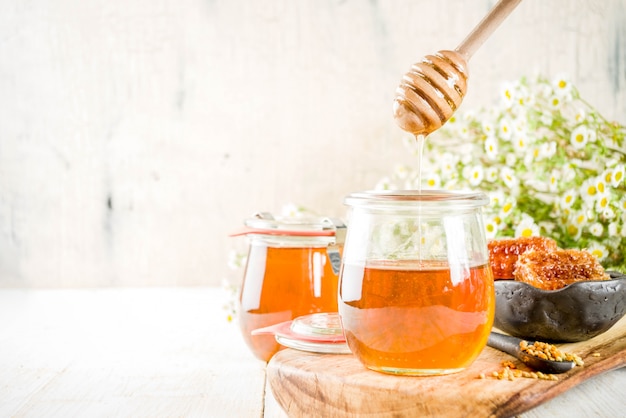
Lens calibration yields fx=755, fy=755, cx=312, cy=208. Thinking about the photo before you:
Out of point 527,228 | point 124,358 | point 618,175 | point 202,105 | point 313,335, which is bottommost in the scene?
point 124,358

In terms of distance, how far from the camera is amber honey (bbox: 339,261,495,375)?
2.67 feet

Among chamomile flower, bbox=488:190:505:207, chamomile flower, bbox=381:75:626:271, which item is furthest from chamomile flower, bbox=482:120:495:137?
chamomile flower, bbox=488:190:505:207

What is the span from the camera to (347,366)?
890 millimetres

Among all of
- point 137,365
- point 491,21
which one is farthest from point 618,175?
point 137,365

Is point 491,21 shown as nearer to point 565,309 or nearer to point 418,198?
point 418,198

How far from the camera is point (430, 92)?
2.89ft

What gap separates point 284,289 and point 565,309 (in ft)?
1.27

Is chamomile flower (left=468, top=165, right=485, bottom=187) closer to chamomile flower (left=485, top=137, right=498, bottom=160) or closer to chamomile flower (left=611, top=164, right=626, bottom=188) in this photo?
chamomile flower (left=485, top=137, right=498, bottom=160)

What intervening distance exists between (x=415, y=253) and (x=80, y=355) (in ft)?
2.12

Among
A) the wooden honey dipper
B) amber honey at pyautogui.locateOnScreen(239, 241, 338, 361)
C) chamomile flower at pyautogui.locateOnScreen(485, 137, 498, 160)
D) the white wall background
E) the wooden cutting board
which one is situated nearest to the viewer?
the wooden cutting board

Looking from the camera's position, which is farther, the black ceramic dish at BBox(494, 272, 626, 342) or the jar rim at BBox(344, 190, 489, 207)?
the black ceramic dish at BBox(494, 272, 626, 342)

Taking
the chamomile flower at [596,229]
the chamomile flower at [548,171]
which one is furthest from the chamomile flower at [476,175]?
the chamomile flower at [596,229]

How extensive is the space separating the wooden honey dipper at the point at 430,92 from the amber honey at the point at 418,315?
0.17 m

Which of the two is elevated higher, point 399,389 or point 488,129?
point 488,129
